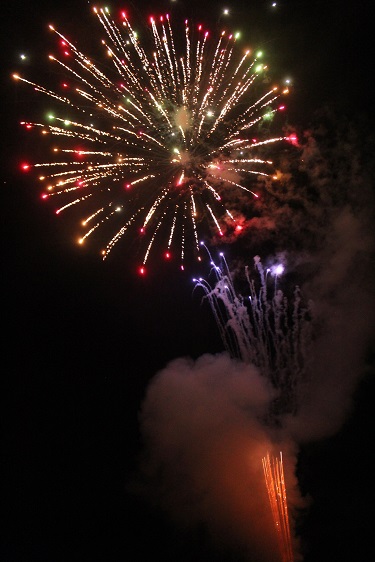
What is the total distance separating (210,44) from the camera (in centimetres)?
A: 708

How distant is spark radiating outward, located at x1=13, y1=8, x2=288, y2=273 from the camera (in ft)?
22.5

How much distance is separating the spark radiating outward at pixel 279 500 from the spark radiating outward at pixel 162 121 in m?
6.64

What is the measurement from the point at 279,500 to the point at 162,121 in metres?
9.36

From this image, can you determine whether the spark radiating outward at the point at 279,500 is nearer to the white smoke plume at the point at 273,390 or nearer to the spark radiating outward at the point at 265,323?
the white smoke plume at the point at 273,390

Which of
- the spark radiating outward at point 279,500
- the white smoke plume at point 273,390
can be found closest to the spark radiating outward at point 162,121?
→ the white smoke plume at point 273,390

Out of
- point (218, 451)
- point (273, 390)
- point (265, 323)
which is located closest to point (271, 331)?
point (265, 323)

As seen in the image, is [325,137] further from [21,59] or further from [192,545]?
[192,545]

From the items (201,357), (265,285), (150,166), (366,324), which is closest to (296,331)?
(265,285)

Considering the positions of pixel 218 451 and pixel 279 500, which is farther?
pixel 218 451

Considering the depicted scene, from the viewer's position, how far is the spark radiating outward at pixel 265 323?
8.73 meters

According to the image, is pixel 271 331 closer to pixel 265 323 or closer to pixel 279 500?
pixel 265 323

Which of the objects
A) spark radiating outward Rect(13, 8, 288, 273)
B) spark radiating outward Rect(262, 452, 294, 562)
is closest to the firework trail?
spark radiating outward Rect(262, 452, 294, 562)

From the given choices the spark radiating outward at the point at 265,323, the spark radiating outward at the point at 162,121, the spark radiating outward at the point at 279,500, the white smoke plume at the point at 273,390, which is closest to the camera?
the spark radiating outward at the point at 162,121

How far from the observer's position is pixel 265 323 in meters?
8.69
